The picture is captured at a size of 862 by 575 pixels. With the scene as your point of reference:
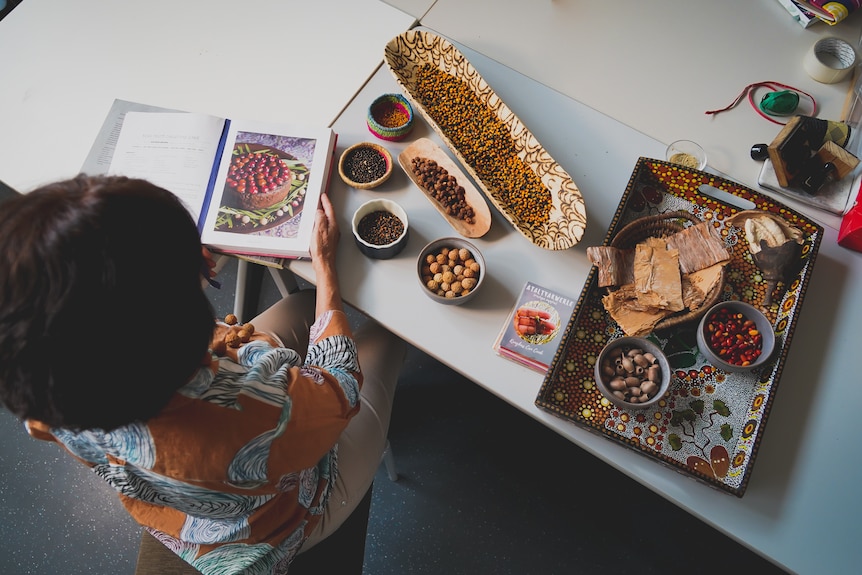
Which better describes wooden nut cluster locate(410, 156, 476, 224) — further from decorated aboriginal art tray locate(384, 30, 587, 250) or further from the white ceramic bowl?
the white ceramic bowl

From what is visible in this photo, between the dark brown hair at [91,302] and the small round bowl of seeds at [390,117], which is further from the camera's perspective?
the small round bowl of seeds at [390,117]

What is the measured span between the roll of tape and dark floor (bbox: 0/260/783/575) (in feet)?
A: 3.87

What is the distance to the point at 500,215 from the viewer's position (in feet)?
3.86

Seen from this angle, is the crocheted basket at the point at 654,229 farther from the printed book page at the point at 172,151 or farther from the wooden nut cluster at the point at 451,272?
the printed book page at the point at 172,151

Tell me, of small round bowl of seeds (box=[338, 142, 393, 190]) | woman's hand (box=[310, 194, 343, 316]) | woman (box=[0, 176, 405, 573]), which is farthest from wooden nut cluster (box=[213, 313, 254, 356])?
small round bowl of seeds (box=[338, 142, 393, 190])

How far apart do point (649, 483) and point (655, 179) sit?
2.03 feet

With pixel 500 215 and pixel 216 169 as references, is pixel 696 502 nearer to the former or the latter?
pixel 500 215

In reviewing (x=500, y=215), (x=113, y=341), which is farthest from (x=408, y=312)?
(x=113, y=341)

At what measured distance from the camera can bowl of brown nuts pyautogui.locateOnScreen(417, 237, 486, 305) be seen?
1.07 m

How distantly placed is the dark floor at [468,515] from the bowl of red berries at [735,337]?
2.63ft

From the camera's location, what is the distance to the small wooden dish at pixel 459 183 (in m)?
1.14

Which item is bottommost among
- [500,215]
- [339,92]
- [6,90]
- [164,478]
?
[164,478]

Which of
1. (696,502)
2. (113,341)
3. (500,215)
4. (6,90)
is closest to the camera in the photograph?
(113,341)

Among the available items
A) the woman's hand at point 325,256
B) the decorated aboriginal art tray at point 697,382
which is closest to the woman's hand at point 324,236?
the woman's hand at point 325,256
